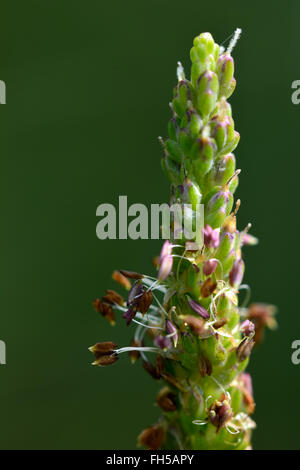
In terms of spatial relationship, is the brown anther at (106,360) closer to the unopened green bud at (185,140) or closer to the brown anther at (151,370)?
the brown anther at (151,370)

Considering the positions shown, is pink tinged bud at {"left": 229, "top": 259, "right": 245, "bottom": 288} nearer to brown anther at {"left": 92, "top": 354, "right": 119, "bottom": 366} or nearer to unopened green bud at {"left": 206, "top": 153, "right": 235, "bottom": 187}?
unopened green bud at {"left": 206, "top": 153, "right": 235, "bottom": 187}

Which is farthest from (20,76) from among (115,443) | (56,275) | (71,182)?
(115,443)

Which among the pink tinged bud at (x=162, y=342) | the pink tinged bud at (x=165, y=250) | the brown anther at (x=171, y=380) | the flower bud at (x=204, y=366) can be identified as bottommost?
the brown anther at (x=171, y=380)

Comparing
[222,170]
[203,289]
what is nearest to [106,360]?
[203,289]

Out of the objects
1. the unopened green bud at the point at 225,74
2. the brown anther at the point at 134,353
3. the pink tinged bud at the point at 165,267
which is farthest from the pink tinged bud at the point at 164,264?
the unopened green bud at the point at 225,74

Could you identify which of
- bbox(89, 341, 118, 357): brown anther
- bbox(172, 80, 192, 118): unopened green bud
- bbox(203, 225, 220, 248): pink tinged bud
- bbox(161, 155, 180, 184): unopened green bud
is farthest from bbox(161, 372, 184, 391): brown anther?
bbox(172, 80, 192, 118): unopened green bud

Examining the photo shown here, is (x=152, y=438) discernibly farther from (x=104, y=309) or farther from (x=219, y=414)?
(x=104, y=309)

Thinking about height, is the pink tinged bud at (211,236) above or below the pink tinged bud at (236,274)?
above
